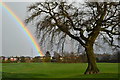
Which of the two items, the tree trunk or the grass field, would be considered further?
the tree trunk

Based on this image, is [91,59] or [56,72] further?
[56,72]

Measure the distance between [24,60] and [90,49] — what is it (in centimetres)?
→ 6327

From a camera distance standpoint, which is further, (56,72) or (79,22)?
(56,72)

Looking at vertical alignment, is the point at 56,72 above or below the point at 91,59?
below

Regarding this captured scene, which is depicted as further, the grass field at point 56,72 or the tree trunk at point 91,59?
the tree trunk at point 91,59

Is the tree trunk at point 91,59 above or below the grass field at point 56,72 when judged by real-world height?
above

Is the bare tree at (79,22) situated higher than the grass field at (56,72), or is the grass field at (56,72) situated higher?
the bare tree at (79,22)

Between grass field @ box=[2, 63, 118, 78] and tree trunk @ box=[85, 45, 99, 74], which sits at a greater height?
tree trunk @ box=[85, 45, 99, 74]

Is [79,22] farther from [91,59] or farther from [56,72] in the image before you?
[56,72]

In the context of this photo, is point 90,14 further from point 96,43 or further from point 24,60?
point 24,60

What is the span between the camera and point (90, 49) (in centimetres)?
2480

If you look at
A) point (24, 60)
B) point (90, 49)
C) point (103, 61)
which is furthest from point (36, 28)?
point (24, 60)

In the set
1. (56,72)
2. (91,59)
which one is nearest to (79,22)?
(91,59)

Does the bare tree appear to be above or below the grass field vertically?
above
